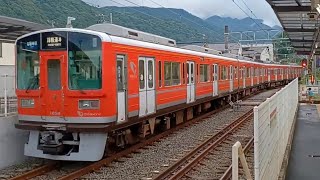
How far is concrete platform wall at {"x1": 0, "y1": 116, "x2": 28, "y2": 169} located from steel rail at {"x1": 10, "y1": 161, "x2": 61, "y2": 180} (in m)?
0.82

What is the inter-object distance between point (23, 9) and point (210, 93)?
4422 cm

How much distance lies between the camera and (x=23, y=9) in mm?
57438

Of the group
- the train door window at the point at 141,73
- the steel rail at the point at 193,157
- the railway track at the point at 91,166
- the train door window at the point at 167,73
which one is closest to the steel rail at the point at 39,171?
the railway track at the point at 91,166

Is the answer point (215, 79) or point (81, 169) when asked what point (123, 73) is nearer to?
point (81, 169)

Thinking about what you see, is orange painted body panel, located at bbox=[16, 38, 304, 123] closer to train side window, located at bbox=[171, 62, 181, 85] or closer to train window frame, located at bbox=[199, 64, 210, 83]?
train side window, located at bbox=[171, 62, 181, 85]

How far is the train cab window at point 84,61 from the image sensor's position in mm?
8961

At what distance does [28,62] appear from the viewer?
959cm

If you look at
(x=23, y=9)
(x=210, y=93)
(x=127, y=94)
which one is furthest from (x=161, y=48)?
(x=23, y=9)

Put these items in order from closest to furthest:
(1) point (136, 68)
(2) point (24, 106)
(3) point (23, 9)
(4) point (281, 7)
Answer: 1. (2) point (24, 106)
2. (1) point (136, 68)
3. (4) point (281, 7)
4. (3) point (23, 9)

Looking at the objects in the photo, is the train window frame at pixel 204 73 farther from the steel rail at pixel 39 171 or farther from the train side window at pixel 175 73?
the steel rail at pixel 39 171

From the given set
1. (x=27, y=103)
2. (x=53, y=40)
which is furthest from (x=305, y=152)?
(x=27, y=103)

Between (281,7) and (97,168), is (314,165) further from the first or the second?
(281,7)

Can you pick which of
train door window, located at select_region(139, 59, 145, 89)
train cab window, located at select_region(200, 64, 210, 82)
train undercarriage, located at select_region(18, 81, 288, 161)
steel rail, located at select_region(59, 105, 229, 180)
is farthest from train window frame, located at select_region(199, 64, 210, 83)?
train undercarriage, located at select_region(18, 81, 288, 161)

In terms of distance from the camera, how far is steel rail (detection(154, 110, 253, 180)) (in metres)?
8.44
